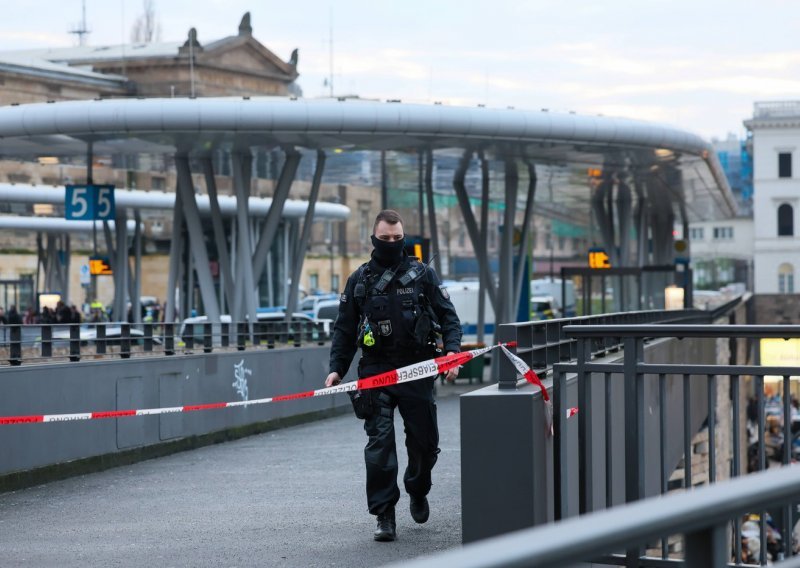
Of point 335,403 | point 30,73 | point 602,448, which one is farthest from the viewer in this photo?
point 30,73

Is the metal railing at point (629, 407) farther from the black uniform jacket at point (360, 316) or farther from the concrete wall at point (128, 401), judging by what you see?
the concrete wall at point (128, 401)

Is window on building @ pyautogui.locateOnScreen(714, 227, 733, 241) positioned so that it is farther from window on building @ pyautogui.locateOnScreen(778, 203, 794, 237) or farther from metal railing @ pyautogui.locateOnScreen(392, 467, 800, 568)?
metal railing @ pyautogui.locateOnScreen(392, 467, 800, 568)

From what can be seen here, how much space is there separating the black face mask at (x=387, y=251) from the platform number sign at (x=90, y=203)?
21.0 metres

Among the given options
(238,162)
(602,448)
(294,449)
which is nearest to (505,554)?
(602,448)

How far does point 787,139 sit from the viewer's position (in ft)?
398

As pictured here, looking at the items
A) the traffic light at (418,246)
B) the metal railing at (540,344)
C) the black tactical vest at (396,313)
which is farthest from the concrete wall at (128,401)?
the traffic light at (418,246)

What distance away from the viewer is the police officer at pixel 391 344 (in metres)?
8.27

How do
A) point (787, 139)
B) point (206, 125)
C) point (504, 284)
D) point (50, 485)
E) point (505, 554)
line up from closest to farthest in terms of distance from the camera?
1. point (505, 554)
2. point (50, 485)
3. point (206, 125)
4. point (504, 284)
5. point (787, 139)

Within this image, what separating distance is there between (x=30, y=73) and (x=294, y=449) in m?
65.6

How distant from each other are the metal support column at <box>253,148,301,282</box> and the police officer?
2105 centimetres

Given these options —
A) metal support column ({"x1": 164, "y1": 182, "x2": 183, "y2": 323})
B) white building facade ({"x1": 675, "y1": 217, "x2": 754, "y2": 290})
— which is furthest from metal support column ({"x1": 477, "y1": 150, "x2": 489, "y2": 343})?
white building facade ({"x1": 675, "y1": 217, "x2": 754, "y2": 290})

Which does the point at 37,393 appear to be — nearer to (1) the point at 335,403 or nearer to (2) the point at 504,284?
(1) the point at 335,403

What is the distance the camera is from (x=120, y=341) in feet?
51.5

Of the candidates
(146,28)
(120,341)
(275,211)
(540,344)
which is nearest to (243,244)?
(275,211)
